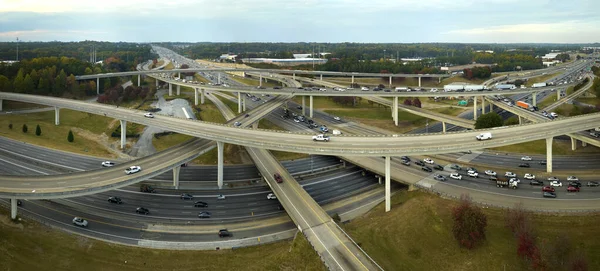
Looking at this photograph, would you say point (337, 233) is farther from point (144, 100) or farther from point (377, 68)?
point (377, 68)

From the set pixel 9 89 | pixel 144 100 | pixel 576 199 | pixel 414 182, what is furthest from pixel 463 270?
pixel 9 89

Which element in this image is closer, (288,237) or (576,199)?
(288,237)

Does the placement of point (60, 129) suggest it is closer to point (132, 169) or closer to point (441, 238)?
point (132, 169)

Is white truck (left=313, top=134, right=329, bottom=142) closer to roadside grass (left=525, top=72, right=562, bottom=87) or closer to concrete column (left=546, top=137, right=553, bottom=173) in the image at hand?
concrete column (left=546, top=137, right=553, bottom=173)

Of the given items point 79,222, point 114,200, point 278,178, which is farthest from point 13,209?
point 278,178

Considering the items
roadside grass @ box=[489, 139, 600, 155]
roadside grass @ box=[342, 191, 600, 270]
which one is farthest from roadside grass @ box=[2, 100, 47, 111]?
roadside grass @ box=[489, 139, 600, 155]

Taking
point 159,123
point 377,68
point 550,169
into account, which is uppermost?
point 377,68

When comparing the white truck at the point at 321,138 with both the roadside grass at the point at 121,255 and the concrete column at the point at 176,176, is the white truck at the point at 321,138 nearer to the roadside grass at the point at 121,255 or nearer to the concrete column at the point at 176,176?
the roadside grass at the point at 121,255
